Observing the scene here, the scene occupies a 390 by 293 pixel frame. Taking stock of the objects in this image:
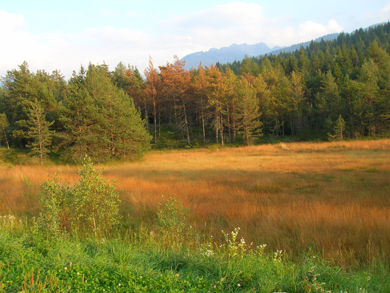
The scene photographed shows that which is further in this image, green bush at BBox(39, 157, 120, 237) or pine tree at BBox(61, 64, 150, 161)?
pine tree at BBox(61, 64, 150, 161)

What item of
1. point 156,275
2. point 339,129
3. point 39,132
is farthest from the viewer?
point 339,129

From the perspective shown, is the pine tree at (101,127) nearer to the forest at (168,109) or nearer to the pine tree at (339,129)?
the forest at (168,109)

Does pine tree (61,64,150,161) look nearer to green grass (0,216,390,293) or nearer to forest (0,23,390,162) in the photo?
forest (0,23,390,162)

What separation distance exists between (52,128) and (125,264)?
33.1 meters

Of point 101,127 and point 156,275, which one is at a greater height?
point 101,127

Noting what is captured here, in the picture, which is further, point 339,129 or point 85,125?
point 339,129

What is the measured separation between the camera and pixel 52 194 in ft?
17.3

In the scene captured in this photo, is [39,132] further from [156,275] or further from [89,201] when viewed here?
[156,275]

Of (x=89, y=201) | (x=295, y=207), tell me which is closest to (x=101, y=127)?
(x=89, y=201)

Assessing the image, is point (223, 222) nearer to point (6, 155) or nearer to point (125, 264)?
point (125, 264)

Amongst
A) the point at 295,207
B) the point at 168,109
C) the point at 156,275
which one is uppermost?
the point at 168,109

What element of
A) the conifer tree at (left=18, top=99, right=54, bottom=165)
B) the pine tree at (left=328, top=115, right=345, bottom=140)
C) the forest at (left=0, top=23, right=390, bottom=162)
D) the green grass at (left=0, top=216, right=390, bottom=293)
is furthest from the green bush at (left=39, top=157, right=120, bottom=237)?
the pine tree at (left=328, top=115, right=345, bottom=140)

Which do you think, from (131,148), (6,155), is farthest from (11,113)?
(131,148)

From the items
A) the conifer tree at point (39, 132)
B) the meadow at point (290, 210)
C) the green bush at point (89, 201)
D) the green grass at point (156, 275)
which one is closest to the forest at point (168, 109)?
the conifer tree at point (39, 132)
